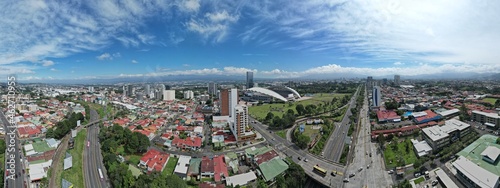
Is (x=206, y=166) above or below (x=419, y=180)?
above

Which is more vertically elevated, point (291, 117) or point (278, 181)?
point (291, 117)

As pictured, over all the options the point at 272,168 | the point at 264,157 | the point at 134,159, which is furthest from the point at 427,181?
the point at 134,159

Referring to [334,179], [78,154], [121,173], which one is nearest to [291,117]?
[334,179]

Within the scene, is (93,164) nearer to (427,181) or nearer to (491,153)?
(427,181)

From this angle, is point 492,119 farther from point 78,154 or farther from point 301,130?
point 78,154

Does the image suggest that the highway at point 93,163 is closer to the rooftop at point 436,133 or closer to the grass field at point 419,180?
the grass field at point 419,180

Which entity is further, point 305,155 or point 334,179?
point 305,155

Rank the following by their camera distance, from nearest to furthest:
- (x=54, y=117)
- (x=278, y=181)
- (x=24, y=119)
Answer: (x=278, y=181) < (x=24, y=119) < (x=54, y=117)

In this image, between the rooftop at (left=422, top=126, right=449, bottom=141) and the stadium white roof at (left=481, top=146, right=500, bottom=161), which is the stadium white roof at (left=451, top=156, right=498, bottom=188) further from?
the rooftop at (left=422, top=126, right=449, bottom=141)

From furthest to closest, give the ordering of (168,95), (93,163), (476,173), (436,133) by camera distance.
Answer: (168,95) → (436,133) → (93,163) → (476,173)
